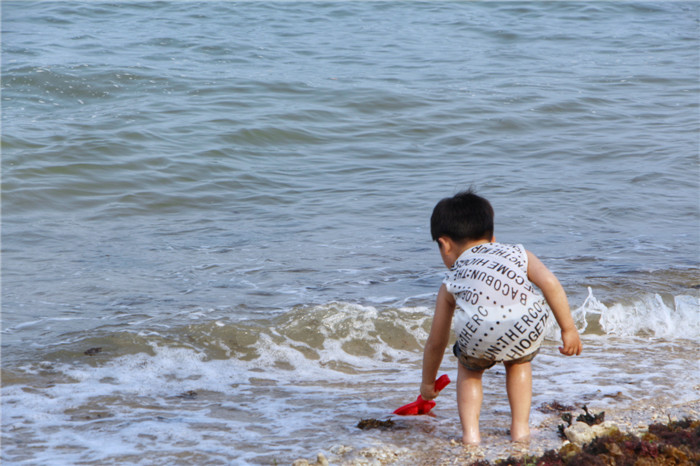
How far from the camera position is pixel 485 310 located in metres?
3.08

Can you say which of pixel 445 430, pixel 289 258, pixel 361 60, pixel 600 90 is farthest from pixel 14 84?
pixel 445 430

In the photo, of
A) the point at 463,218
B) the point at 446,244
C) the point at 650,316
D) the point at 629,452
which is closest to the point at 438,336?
the point at 446,244

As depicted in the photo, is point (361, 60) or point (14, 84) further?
point (361, 60)

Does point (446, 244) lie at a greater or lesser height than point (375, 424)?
greater

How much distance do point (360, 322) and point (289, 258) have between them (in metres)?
1.38

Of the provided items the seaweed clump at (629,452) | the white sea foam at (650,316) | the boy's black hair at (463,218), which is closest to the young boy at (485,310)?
the boy's black hair at (463,218)

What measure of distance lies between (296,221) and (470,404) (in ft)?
13.7

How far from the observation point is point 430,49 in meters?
15.4

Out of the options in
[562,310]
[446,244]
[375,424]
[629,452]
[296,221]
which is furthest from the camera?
[296,221]

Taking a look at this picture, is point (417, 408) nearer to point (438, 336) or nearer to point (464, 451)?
point (464, 451)

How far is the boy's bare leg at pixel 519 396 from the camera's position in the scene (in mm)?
3180

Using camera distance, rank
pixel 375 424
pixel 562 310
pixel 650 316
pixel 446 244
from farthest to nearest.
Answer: pixel 650 316
pixel 375 424
pixel 446 244
pixel 562 310

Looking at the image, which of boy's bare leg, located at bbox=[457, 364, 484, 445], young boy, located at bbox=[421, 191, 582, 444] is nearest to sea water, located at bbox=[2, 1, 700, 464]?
→ boy's bare leg, located at bbox=[457, 364, 484, 445]

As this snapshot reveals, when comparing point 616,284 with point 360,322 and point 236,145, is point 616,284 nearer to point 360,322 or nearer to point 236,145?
point 360,322
